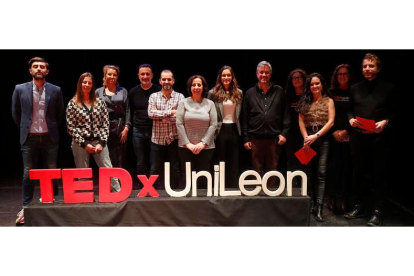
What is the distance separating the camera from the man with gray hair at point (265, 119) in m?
3.59

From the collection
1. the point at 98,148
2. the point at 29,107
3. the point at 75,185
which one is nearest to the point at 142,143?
the point at 98,148

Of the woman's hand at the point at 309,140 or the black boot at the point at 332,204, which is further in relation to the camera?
the black boot at the point at 332,204

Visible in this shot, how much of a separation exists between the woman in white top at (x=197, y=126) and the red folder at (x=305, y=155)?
86 cm

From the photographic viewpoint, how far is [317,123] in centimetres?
348

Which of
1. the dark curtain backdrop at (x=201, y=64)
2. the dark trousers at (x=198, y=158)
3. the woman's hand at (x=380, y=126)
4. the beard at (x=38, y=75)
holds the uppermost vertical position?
the dark curtain backdrop at (x=201, y=64)

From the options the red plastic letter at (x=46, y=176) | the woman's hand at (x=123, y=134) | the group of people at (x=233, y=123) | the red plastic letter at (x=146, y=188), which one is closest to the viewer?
the red plastic letter at (x=46, y=176)

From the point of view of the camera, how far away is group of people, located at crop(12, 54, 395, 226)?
3393 millimetres

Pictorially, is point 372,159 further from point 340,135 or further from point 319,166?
point 319,166

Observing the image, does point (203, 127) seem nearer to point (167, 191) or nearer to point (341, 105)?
point (167, 191)

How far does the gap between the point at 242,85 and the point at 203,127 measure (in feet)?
7.59

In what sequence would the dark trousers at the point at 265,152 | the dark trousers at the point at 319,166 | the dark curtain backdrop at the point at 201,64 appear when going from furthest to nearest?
1. the dark curtain backdrop at the point at 201,64
2. the dark trousers at the point at 265,152
3. the dark trousers at the point at 319,166

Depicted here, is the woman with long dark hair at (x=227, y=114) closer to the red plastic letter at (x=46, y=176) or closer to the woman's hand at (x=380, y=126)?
the woman's hand at (x=380, y=126)

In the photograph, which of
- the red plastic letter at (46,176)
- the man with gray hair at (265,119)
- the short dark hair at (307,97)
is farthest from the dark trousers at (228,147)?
the red plastic letter at (46,176)

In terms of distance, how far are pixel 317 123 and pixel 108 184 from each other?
210 centimetres
